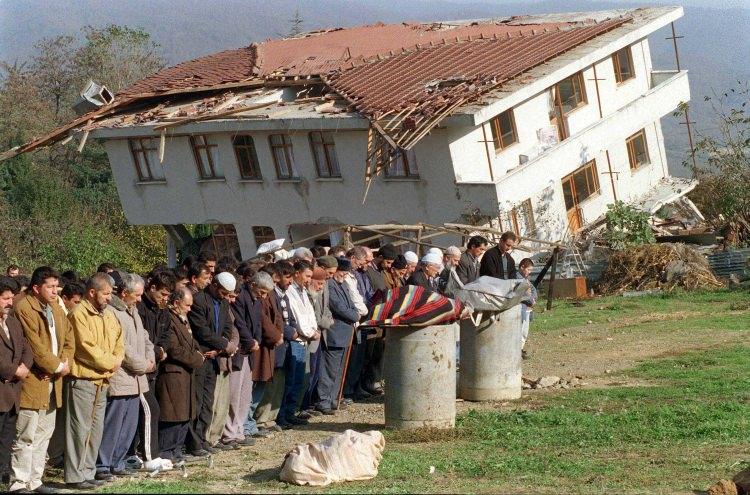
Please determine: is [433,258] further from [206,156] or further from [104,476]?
[206,156]

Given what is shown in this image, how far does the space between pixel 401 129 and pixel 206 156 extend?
32.5 feet

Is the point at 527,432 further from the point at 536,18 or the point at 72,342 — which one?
the point at 536,18

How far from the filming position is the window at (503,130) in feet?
119

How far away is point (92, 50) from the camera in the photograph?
72.5 meters

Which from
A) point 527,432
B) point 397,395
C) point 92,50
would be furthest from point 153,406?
point 92,50

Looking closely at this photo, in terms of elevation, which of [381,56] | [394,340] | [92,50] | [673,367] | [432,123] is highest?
[92,50]

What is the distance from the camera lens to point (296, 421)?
16516 mm

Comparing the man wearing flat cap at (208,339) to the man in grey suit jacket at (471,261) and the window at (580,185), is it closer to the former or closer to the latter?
the man in grey suit jacket at (471,261)

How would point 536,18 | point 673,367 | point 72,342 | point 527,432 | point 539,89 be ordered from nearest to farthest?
point 72,342 < point 527,432 < point 673,367 < point 539,89 < point 536,18

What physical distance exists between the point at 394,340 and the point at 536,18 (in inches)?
1273

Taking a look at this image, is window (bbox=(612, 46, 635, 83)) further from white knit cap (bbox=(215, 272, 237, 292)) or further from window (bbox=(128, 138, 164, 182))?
white knit cap (bbox=(215, 272, 237, 292))

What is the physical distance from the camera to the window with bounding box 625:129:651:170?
4119 cm

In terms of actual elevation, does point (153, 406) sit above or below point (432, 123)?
below

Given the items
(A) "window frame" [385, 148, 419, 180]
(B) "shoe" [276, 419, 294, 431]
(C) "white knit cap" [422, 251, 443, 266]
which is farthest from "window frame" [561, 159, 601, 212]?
(B) "shoe" [276, 419, 294, 431]
